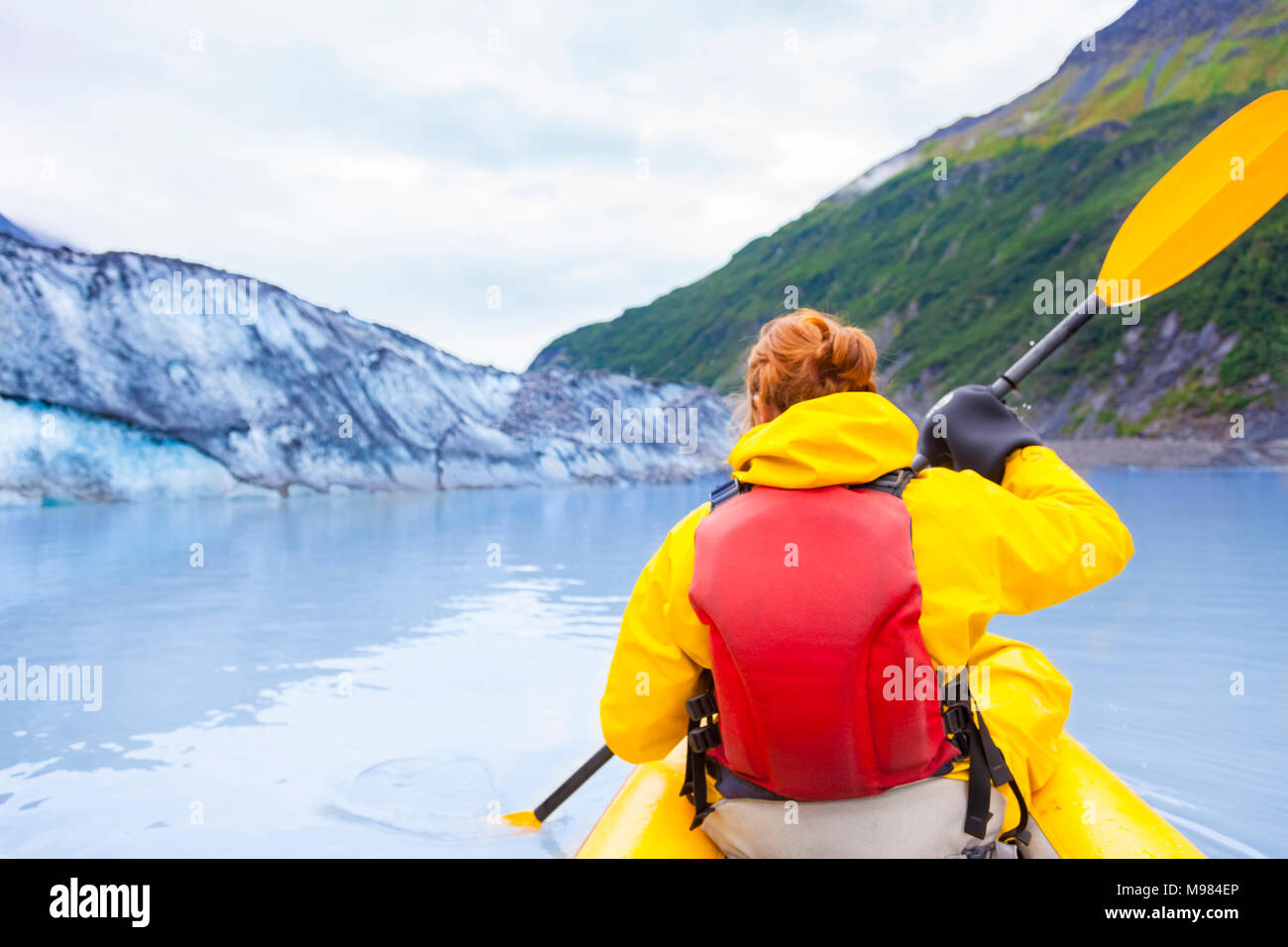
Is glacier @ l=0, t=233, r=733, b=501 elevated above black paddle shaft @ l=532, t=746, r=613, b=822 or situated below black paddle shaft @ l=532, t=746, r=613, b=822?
above

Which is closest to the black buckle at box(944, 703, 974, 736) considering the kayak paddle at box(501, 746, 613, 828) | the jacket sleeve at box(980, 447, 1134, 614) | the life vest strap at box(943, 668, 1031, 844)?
the life vest strap at box(943, 668, 1031, 844)

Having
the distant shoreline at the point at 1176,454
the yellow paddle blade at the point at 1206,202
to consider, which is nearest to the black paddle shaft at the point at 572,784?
the yellow paddle blade at the point at 1206,202

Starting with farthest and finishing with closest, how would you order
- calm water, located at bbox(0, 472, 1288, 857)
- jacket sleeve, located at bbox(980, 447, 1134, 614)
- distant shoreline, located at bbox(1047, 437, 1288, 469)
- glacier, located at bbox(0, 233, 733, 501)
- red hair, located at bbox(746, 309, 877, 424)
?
distant shoreline, located at bbox(1047, 437, 1288, 469), glacier, located at bbox(0, 233, 733, 501), calm water, located at bbox(0, 472, 1288, 857), red hair, located at bbox(746, 309, 877, 424), jacket sleeve, located at bbox(980, 447, 1134, 614)

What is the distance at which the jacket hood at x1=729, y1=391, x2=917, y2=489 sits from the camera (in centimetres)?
160

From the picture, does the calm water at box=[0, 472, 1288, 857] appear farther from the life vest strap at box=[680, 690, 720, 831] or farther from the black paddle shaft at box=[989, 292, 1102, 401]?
the black paddle shaft at box=[989, 292, 1102, 401]

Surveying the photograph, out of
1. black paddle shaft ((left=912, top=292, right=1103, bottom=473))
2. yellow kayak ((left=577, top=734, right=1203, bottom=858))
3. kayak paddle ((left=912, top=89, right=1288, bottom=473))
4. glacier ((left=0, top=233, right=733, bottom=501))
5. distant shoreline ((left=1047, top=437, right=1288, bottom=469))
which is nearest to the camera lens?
yellow kayak ((left=577, top=734, right=1203, bottom=858))

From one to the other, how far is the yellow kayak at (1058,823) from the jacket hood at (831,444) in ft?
3.20

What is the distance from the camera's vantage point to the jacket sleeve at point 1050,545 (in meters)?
1.66

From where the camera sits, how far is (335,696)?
5.29 metres

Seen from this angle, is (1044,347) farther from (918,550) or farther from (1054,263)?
(1054,263)

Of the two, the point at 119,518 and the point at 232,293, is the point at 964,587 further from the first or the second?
the point at 232,293

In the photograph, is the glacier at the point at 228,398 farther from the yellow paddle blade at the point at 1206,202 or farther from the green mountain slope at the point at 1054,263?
the green mountain slope at the point at 1054,263

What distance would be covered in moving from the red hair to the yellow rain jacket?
0.30 feet

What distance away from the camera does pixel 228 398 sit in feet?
91.1
